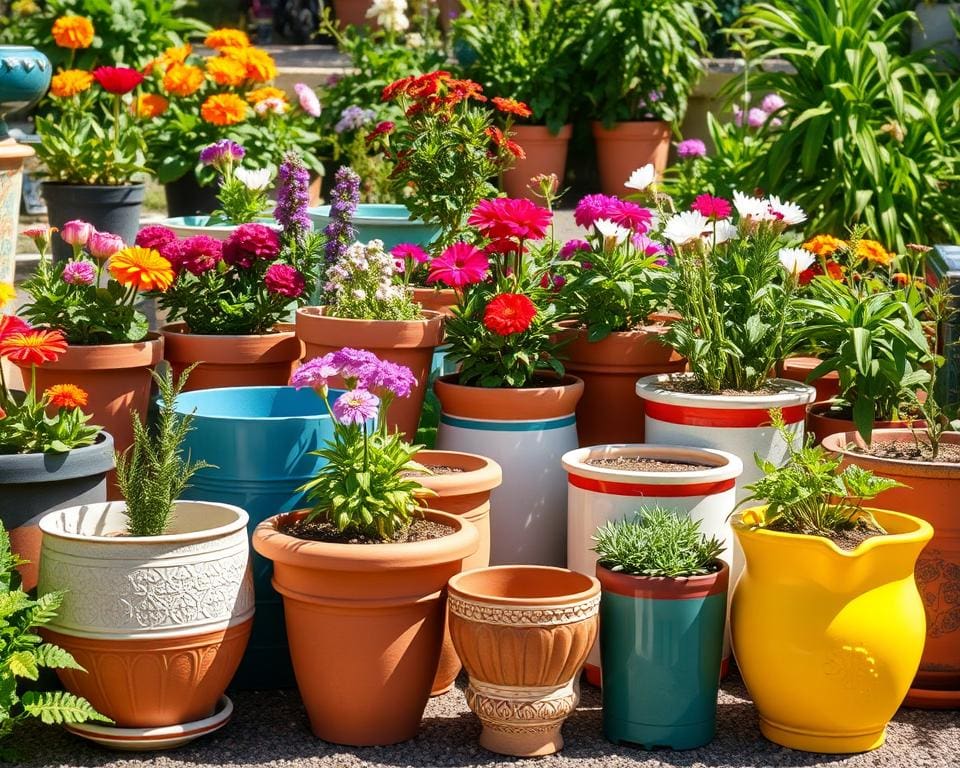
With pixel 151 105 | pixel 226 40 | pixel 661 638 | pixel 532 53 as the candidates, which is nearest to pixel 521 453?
pixel 661 638

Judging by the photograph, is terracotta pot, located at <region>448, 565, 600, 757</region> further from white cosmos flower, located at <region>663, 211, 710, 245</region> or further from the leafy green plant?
white cosmos flower, located at <region>663, 211, 710, 245</region>

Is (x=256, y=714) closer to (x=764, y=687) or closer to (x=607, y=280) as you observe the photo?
(x=764, y=687)

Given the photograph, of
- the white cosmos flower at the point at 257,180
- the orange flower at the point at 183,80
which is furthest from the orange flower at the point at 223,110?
the white cosmos flower at the point at 257,180

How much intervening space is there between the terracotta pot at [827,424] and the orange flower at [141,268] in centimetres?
187

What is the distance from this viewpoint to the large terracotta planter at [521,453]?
→ 4133 millimetres

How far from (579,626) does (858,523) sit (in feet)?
2.54

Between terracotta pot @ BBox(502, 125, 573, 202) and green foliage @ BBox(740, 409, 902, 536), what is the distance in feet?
16.1

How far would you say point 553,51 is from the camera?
8539mm

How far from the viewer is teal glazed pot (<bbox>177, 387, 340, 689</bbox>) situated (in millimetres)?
3688

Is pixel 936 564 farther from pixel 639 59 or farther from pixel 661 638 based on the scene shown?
pixel 639 59

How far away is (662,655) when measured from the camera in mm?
3422

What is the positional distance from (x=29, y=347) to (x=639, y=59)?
17.8 feet

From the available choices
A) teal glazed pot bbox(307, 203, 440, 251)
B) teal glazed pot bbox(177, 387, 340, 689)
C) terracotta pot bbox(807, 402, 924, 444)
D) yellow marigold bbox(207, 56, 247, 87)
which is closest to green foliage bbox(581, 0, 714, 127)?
yellow marigold bbox(207, 56, 247, 87)

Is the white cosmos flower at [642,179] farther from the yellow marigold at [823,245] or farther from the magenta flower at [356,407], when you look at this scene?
the magenta flower at [356,407]
